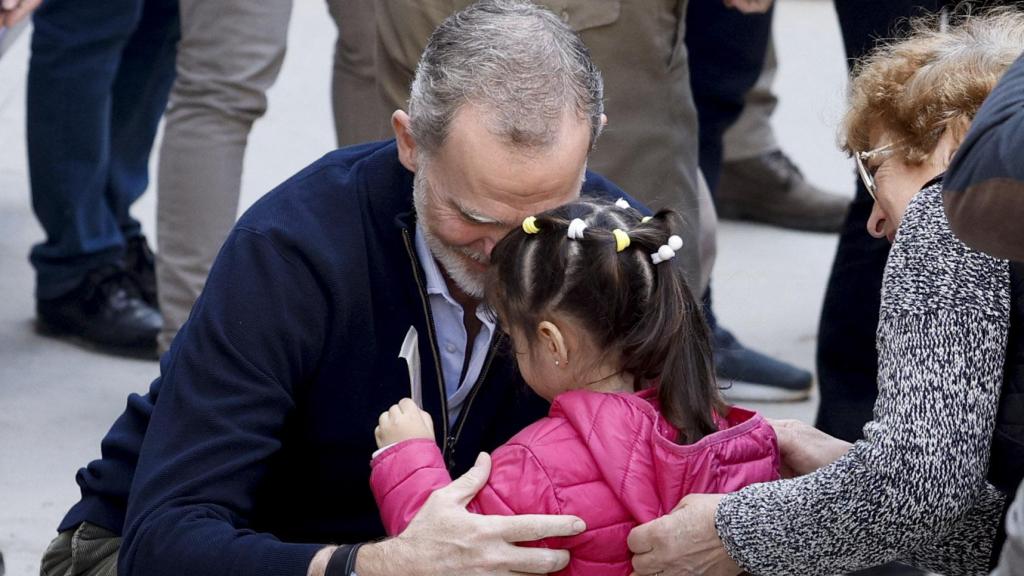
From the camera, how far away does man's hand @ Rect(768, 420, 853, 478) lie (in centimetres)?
219

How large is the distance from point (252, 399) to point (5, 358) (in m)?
2.01

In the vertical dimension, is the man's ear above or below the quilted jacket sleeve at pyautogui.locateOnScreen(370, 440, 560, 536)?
above

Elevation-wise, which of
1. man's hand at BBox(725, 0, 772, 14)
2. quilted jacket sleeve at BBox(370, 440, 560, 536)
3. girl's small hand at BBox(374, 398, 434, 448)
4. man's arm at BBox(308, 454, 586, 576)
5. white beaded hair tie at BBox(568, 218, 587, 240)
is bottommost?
man's arm at BBox(308, 454, 586, 576)

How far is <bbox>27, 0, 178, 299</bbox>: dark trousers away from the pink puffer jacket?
2072 millimetres

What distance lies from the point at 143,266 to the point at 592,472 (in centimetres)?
241

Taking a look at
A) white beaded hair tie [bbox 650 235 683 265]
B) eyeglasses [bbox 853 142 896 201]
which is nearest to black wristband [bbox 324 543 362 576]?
white beaded hair tie [bbox 650 235 683 265]

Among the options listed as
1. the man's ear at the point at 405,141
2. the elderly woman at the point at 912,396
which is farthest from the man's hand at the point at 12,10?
the elderly woman at the point at 912,396

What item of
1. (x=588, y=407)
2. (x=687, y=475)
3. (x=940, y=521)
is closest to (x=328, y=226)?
(x=588, y=407)

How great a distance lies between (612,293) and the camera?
1.96 meters

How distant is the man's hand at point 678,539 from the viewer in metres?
1.95

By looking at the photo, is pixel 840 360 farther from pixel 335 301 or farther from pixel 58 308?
pixel 58 308

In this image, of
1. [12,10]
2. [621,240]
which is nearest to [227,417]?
[621,240]

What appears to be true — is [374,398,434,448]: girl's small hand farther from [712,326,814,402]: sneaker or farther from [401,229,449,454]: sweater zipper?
[712,326,814,402]: sneaker

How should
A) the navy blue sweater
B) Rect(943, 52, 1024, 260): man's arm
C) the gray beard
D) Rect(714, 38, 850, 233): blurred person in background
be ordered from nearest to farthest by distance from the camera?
Rect(943, 52, 1024, 260): man's arm, the navy blue sweater, the gray beard, Rect(714, 38, 850, 233): blurred person in background
